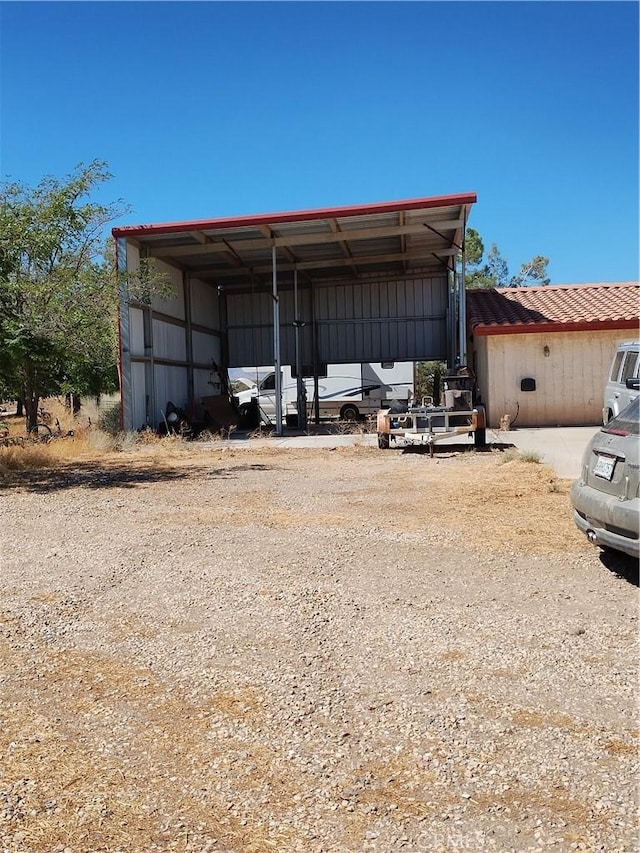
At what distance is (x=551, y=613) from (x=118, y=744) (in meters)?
2.84

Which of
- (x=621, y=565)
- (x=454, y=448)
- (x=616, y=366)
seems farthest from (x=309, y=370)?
(x=621, y=565)

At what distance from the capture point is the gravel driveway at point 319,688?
255 cm

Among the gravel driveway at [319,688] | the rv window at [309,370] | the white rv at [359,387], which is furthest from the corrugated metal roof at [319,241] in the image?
the gravel driveway at [319,688]

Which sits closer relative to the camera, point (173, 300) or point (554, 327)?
point (554, 327)

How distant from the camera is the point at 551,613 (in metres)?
4.62

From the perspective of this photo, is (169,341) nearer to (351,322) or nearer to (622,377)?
(351,322)

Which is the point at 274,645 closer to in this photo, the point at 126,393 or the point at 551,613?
the point at 551,613

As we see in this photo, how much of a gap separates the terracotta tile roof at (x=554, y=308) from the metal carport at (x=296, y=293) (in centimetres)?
97

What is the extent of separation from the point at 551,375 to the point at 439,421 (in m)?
5.99

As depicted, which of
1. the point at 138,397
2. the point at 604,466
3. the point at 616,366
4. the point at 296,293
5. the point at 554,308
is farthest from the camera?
the point at 296,293

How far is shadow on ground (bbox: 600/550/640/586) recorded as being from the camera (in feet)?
17.5

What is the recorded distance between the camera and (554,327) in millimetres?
19047

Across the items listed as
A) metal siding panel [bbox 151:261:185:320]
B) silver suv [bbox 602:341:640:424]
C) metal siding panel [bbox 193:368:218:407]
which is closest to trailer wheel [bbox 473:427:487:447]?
silver suv [bbox 602:341:640:424]

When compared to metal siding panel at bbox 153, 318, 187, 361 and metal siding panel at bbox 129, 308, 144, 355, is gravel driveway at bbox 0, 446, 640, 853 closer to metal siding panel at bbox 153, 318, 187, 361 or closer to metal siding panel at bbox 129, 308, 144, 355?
metal siding panel at bbox 129, 308, 144, 355
